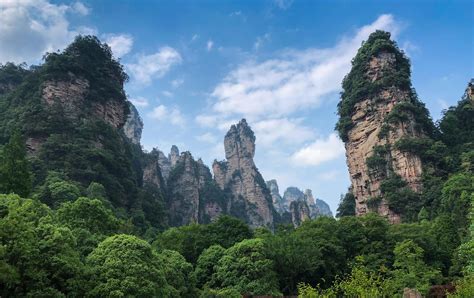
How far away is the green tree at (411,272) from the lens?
32.2 meters

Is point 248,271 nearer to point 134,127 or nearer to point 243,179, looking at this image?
point 243,179

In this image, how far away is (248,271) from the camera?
3709 centimetres

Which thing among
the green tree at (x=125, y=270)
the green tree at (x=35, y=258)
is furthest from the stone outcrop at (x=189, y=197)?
the green tree at (x=35, y=258)

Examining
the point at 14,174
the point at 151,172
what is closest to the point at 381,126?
the point at 151,172

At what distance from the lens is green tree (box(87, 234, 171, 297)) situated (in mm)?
23938

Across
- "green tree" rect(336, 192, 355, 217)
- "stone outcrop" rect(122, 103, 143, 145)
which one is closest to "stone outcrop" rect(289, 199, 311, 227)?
"green tree" rect(336, 192, 355, 217)

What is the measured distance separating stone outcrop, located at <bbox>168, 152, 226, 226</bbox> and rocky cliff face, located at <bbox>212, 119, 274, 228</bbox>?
6.07m

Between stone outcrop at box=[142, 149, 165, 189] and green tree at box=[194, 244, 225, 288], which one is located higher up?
stone outcrop at box=[142, 149, 165, 189]

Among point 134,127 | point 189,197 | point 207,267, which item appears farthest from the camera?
point 134,127

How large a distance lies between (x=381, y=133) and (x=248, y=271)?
43422 mm

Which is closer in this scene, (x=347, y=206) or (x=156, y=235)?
(x=156, y=235)

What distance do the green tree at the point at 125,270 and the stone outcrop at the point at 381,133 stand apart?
49.3 metres

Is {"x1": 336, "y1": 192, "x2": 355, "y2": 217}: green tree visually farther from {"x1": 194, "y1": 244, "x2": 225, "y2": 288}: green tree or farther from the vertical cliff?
{"x1": 194, "y1": 244, "x2": 225, "y2": 288}: green tree

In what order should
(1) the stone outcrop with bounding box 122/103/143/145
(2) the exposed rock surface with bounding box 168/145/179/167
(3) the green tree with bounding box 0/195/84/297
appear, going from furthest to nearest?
1. (2) the exposed rock surface with bounding box 168/145/179/167
2. (1) the stone outcrop with bounding box 122/103/143/145
3. (3) the green tree with bounding box 0/195/84/297
